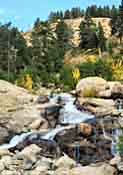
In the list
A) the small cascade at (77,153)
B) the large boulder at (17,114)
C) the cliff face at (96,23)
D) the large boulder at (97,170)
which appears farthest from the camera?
the cliff face at (96,23)

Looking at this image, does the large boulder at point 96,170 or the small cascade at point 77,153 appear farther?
the small cascade at point 77,153

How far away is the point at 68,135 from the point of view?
86.4 ft

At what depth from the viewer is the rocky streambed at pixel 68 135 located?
21781 mm

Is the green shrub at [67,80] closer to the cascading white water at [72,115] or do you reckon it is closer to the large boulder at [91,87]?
the large boulder at [91,87]

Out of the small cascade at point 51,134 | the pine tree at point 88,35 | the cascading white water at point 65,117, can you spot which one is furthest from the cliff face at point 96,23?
the small cascade at point 51,134

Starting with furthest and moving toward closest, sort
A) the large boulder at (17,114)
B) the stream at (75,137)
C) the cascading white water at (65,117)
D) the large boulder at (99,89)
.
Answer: the large boulder at (99,89), the large boulder at (17,114), the cascading white water at (65,117), the stream at (75,137)

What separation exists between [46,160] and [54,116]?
860cm

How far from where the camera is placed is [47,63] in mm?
52375

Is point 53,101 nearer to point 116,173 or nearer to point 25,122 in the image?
point 25,122

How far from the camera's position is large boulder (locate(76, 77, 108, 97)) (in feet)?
113

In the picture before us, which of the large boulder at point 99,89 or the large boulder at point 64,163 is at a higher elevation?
the large boulder at point 99,89

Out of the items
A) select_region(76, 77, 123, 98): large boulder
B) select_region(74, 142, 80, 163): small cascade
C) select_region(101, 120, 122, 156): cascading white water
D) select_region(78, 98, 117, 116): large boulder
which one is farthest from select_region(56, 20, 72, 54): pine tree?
select_region(74, 142, 80, 163): small cascade

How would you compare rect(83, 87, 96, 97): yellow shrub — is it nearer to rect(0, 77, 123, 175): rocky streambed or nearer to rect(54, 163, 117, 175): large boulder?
rect(0, 77, 123, 175): rocky streambed

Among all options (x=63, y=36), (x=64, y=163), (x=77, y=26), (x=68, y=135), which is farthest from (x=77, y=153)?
(x=77, y=26)
